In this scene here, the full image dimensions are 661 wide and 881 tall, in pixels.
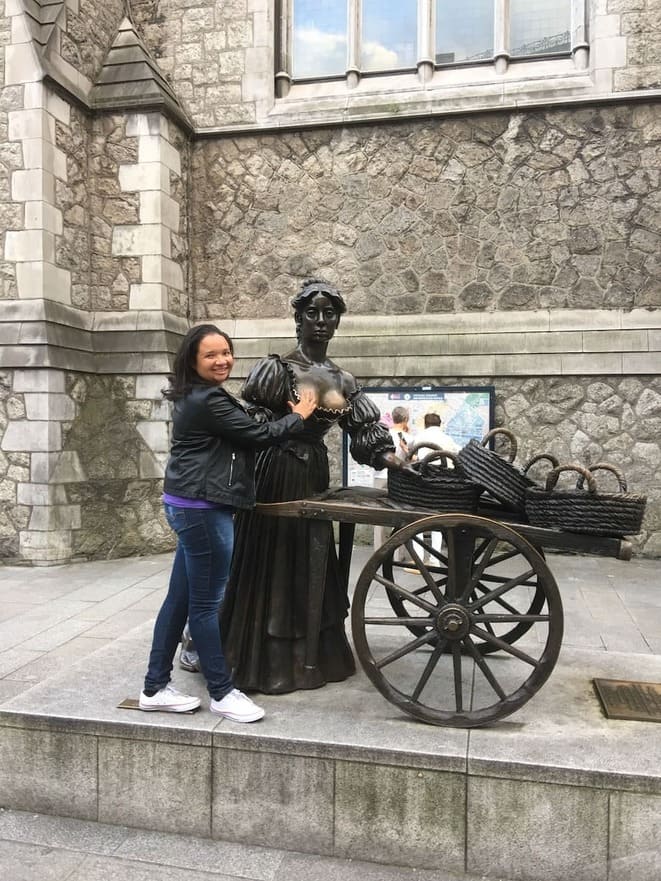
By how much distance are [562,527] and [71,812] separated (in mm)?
2296

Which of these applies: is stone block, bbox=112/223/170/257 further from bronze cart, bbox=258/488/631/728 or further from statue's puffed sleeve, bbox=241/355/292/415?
bronze cart, bbox=258/488/631/728

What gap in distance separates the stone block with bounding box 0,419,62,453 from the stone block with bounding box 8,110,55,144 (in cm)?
284

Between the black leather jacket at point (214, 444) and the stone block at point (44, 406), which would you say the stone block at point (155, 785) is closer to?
the black leather jacket at point (214, 444)

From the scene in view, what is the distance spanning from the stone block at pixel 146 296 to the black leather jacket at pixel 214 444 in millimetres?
5263

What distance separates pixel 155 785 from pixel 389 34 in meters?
8.44

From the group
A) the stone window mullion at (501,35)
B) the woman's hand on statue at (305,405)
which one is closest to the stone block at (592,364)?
the stone window mullion at (501,35)

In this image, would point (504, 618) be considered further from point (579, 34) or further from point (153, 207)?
point (579, 34)

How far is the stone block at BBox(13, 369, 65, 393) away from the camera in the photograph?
6872 mm

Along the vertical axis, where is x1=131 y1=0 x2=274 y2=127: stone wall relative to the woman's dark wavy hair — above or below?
above

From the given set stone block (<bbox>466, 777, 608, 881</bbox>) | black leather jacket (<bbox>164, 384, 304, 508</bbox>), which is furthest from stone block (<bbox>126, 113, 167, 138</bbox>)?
stone block (<bbox>466, 777, 608, 881</bbox>)

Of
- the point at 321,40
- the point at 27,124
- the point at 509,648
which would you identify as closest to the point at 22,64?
the point at 27,124

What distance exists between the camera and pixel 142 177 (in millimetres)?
7672

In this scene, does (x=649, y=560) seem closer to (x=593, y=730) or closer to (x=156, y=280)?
(x=593, y=730)

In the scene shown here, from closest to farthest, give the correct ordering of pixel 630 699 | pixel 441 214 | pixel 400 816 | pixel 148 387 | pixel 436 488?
pixel 400 816 → pixel 436 488 → pixel 630 699 → pixel 148 387 → pixel 441 214
